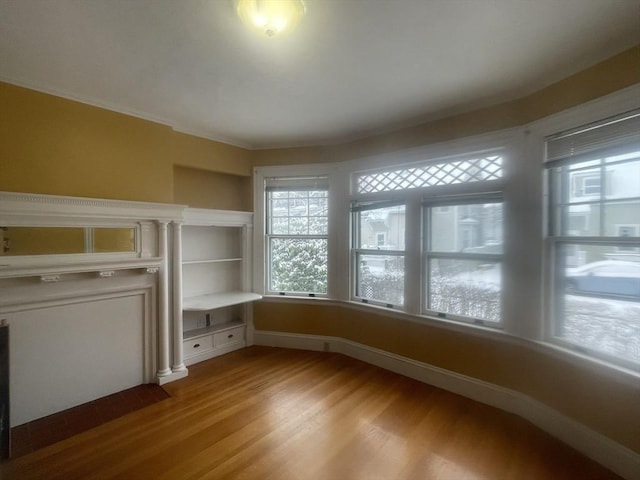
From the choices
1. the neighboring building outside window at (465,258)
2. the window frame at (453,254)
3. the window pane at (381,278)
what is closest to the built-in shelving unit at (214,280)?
the window pane at (381,278)

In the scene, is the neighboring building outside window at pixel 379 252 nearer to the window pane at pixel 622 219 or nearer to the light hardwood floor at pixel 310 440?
the light hardwood floor at pixel 310 440

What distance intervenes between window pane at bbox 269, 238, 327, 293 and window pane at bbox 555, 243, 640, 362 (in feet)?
7.71

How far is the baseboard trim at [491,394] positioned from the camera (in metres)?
1.81

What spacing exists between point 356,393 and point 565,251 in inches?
82.5

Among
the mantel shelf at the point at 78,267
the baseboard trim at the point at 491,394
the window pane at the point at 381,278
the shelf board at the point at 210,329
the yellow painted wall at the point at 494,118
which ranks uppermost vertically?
the yellow painted wall at the point at 494,118

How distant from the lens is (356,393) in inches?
106

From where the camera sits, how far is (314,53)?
72.7 inches

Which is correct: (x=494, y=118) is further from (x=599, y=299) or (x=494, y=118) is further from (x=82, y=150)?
(x=82, y=150)

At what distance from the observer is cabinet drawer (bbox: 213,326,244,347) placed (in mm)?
3543

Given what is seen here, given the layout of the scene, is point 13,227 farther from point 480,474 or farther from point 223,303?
point 480,474

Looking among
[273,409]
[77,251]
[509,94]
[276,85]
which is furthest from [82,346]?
[509,94]

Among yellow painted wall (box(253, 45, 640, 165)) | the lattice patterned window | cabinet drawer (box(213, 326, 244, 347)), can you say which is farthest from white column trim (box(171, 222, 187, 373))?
the lattice patterned window

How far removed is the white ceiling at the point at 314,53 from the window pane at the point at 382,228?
1.04 m

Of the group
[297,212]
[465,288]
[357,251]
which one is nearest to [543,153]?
[465,288]
